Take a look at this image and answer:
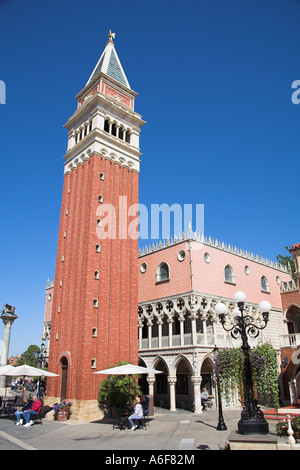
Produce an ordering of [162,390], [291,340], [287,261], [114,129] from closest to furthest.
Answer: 1. [291,340]
2. [114,129]
3. [162,390]
4. [287,261]

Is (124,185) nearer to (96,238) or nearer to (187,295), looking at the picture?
(96,238)

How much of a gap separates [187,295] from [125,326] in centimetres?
534

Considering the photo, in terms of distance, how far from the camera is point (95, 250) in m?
23.8

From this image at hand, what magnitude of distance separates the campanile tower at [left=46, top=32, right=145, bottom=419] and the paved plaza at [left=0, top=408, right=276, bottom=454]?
176 inches

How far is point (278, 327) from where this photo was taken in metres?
33.6

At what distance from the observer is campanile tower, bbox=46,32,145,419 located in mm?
21844

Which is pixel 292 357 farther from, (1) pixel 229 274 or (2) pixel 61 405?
(2) pixel 61 405

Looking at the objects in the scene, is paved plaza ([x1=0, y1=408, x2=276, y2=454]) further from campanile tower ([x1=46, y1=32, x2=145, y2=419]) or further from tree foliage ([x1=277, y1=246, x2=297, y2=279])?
tree foliage ([x1=277, y1=246, x2=297, y2=279])

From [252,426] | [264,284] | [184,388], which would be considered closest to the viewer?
[252,426]

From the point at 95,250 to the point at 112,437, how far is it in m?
12.5

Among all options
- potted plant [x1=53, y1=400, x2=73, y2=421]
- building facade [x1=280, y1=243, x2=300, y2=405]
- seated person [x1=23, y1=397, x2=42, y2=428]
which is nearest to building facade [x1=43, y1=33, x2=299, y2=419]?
potted plant [x1=53, y1=400, x2=73, y2=421]

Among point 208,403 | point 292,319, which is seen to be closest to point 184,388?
point 208,403
